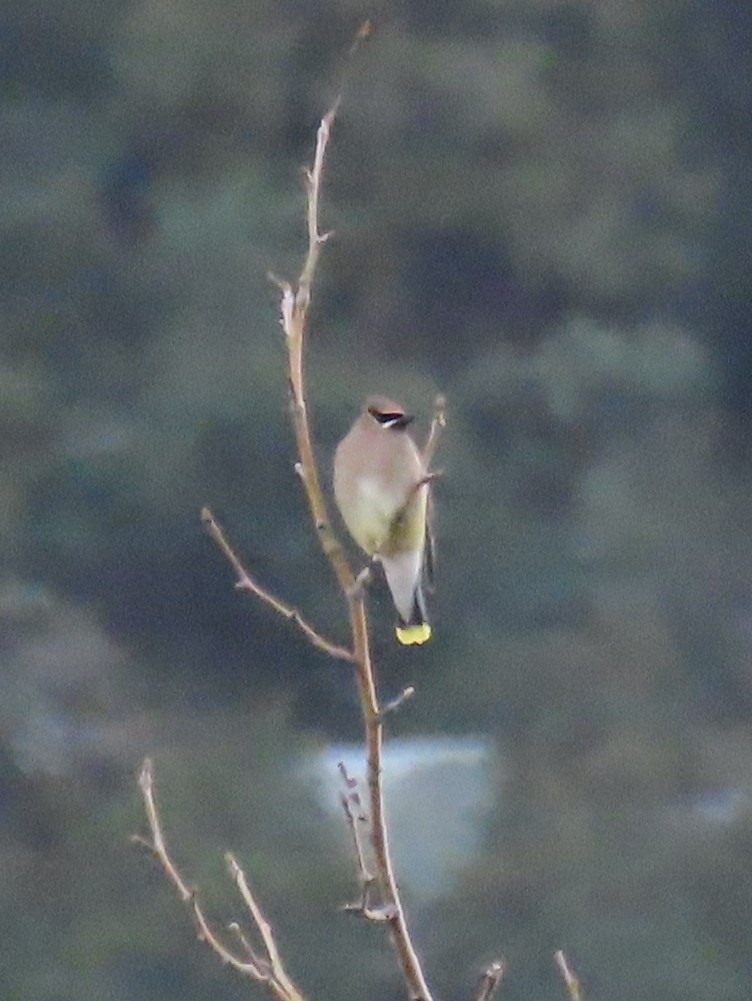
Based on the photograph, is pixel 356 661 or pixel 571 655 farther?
pixel 571 655

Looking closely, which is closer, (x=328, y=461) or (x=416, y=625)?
(x=416, y=625)

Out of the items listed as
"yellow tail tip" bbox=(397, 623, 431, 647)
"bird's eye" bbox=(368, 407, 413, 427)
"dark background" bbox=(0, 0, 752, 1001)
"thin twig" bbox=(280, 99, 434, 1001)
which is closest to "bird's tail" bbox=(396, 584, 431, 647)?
"yellow tail tip" bbox=(397, 623, 431, 647)

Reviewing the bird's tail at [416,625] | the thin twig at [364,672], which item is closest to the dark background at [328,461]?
the bird's tail at [416,625]

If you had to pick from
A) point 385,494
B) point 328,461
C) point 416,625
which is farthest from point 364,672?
point 328,461

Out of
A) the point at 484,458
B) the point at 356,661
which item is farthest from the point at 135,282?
the point at 356,661

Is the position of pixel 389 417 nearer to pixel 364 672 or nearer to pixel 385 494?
pixel 385 494

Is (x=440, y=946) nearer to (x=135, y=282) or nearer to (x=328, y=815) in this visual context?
(x=328, y=815)
